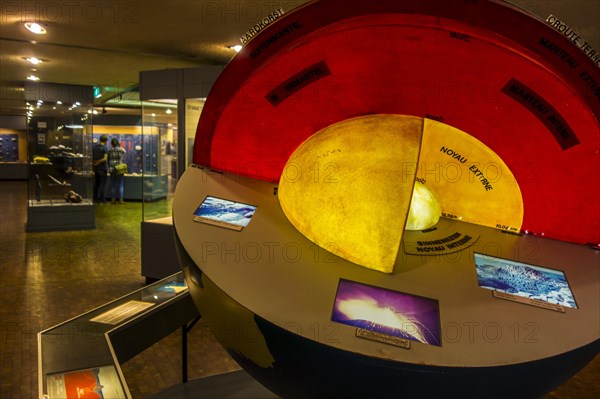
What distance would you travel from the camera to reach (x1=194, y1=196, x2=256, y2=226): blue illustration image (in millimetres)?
1632

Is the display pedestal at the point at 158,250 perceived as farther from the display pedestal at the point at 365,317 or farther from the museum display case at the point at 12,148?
the museum display case at the point at 12,148

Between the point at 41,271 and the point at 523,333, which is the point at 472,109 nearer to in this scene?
the point at 523,333

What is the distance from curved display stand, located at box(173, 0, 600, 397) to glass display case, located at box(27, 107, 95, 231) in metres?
7.99

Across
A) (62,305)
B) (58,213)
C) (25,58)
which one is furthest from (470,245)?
(58,213)

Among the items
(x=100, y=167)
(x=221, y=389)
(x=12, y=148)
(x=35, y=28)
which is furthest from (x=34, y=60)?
(x=12, y=148)

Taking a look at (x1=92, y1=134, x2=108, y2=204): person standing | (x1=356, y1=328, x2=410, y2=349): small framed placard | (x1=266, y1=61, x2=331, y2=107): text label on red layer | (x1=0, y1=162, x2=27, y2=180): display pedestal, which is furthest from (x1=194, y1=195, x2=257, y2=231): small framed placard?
(x1=0, y1=162, x2=27, y2=180): display pedestal

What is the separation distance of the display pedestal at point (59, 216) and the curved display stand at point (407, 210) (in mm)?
7915

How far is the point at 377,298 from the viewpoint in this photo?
1.41m

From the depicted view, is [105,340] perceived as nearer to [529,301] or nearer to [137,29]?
[529,301]

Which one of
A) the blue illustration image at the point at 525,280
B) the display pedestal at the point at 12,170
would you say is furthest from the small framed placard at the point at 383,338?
the display pedestal at the point at 12,170

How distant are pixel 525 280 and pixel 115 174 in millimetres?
12256

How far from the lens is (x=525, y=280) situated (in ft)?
5.09

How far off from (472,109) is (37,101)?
29.8ft

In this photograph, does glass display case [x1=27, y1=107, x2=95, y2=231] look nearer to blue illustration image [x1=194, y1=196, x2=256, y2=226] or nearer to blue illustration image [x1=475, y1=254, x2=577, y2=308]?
blue illustration image [x1=194, y1=196, x2=256, y2=226]
